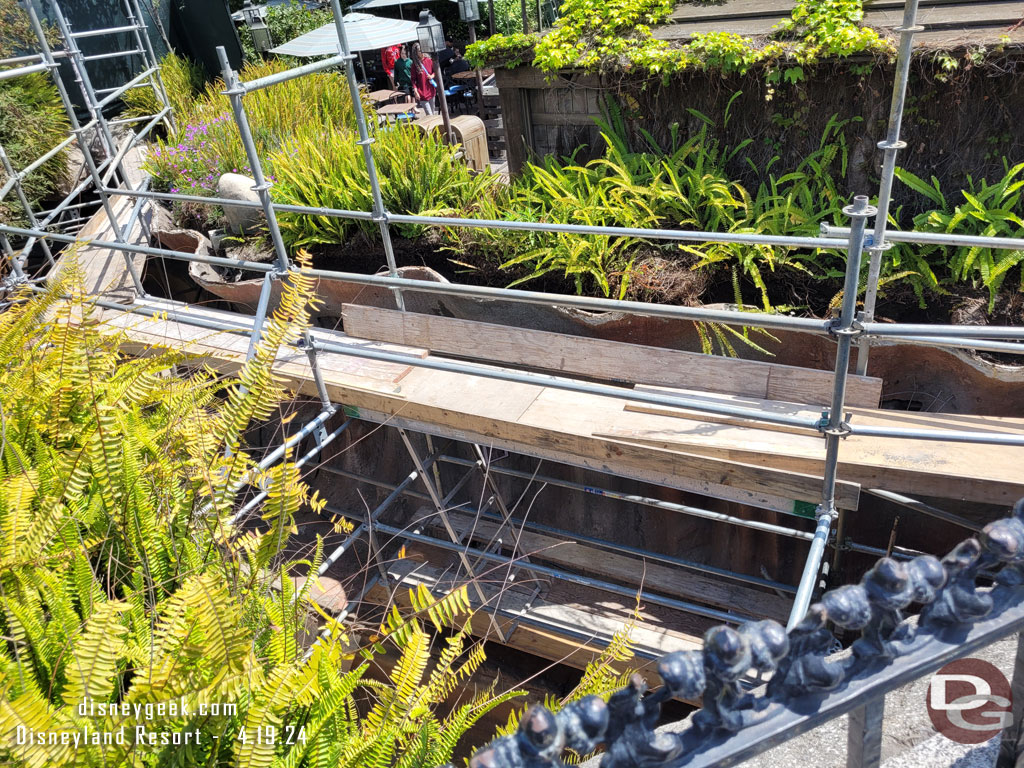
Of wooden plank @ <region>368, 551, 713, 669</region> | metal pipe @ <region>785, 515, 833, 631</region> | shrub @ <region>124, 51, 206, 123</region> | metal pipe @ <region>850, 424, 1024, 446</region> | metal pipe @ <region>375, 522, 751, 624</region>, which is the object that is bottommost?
wooden plank @ <region>368, 551, 713, 669</region>

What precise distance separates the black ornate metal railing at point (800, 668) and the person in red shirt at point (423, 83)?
478 inches

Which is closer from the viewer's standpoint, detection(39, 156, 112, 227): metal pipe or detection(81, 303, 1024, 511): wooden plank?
detection(81, 303, 1024, 511): wooden plank

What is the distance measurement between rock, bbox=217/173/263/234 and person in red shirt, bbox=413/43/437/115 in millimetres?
6600

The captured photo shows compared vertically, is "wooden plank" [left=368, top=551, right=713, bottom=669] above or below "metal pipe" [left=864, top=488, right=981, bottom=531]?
below

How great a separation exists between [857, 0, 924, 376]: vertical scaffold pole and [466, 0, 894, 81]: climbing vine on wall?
1510 millimetres

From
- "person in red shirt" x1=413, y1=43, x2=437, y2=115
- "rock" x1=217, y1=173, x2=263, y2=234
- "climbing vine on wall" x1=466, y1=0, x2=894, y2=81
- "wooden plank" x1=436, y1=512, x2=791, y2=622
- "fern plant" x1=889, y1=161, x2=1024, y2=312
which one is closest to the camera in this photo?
"wooden plank" x1=436, y1=512, x2=791, y2=622

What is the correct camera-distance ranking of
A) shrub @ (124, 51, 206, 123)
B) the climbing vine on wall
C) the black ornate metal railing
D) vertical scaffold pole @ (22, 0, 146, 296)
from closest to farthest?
the black ornate metal railing
the climbing vine on wall
vertical scaffold pole @ (22, 0, 146, 296)
shrub @ (124, 51, 206, 123)

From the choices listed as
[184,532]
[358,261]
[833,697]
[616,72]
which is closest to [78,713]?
[184,532]

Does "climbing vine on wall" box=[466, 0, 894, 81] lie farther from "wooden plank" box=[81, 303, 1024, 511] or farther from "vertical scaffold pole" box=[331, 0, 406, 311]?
"wooden plank" box=[81, 303, 1024, 511]

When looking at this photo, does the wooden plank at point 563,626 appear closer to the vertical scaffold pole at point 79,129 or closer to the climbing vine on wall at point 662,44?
the vertical scaffold pole at point 79,129

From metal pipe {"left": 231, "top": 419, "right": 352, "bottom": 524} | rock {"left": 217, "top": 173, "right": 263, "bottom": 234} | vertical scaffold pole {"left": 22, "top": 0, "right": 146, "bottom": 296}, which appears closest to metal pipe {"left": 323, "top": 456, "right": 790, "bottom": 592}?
metal pipe {"left": 231, "top": 419, "right": 352, "bottom": 524}

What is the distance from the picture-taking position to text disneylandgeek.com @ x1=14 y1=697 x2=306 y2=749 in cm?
148

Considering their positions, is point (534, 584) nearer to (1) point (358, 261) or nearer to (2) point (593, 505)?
(2) point (593, 505)

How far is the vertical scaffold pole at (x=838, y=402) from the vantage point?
7.70 feet
